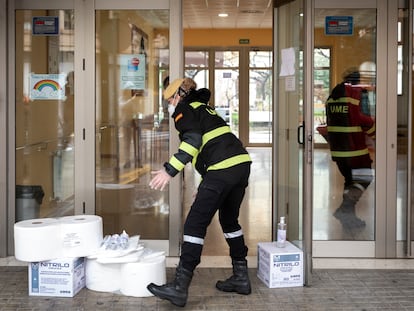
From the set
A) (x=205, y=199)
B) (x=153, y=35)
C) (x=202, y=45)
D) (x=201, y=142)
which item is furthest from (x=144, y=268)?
(x=202, y=45)

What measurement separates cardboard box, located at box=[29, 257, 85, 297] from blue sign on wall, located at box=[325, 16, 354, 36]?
2.80 metres

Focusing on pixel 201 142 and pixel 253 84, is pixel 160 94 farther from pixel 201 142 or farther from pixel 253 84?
pixel 253 84

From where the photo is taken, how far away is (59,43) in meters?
5.36

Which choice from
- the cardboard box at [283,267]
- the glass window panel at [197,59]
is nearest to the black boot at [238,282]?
the cardboard box at [283,267]

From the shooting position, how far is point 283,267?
454cm

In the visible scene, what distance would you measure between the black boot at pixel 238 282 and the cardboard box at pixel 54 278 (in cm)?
102

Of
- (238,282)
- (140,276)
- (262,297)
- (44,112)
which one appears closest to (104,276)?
(140,276)

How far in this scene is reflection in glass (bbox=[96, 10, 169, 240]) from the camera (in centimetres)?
534

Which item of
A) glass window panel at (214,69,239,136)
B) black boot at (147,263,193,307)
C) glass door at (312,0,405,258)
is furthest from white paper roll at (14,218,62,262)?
glass window panel at (214,69,239,136)

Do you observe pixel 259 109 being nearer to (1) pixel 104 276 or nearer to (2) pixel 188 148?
(1) pixel 104 276

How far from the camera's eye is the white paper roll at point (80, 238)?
14.2ft

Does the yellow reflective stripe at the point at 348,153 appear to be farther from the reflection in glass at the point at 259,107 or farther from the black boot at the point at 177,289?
the reflection in glass at the point at 259,107

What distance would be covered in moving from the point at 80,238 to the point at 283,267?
1443 mm

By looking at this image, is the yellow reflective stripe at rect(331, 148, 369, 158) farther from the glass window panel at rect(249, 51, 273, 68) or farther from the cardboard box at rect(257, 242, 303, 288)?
the glass window panel at rect(249, 51, 273, 68)
